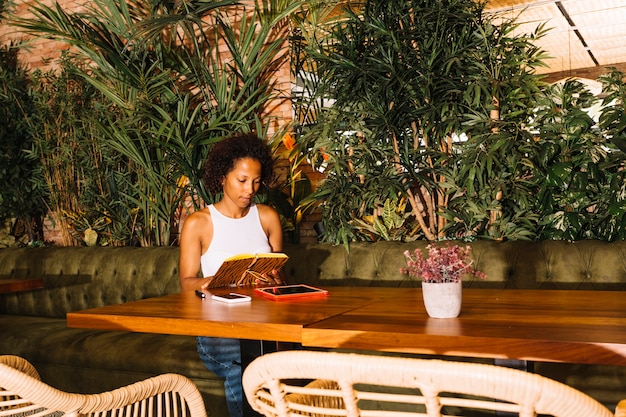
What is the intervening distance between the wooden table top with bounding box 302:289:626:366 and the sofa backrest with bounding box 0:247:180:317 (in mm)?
2232

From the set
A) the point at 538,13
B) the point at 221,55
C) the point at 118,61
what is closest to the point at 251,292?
the point at 118,61

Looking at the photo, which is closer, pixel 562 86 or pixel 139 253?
pixel 562 86

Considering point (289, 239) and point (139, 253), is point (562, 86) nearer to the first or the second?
point (289, 239)

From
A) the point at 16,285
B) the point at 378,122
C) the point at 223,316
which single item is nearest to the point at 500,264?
the point at 378,122

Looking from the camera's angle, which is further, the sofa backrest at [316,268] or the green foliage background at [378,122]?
the green foliage background at [378,122]

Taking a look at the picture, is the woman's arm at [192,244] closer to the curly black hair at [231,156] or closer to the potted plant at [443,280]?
the curly black hair at [231,156]

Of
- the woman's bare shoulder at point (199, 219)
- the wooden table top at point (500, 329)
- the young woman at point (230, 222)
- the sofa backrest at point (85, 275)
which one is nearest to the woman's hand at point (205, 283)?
the young woman at point (230, 222)

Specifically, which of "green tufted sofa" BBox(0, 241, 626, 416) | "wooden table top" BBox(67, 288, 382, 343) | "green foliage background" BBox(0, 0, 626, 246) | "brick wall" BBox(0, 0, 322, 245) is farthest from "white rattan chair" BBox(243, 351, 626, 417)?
"brick wall" BBox(0, 0, 322, 245)

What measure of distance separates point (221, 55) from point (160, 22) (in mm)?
883

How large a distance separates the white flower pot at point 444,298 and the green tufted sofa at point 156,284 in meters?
1.04

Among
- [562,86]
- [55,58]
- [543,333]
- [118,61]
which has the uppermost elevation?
[55,58]

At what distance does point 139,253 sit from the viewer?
4.20 m

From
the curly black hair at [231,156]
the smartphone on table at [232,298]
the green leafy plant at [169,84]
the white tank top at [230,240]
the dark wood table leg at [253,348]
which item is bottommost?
the dark wood table leg at [253,348]

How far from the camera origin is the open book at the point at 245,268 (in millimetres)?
2432
